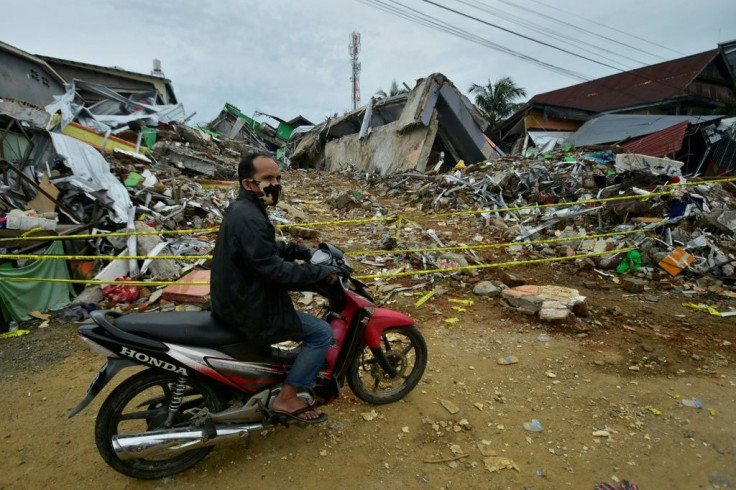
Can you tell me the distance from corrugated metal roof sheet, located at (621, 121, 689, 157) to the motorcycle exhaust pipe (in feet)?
49.6

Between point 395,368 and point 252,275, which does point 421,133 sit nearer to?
point 395,368

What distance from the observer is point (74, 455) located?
2.59 m

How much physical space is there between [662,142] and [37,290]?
55.6 ft

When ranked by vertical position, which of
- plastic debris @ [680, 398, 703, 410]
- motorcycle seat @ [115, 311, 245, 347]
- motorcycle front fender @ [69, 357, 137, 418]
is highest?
motorcycle seat @ [115, 311, 245, 347]

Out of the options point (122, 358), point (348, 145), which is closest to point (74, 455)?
point (122, 358)

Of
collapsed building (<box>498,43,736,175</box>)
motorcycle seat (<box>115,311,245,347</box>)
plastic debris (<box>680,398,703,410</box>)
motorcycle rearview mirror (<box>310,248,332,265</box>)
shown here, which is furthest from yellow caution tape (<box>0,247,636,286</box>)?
collapsed building (<box>498,43,736,175</box>)

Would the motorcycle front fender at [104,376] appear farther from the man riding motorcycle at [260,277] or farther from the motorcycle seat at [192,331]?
the man riding motorcycle at [260,277]

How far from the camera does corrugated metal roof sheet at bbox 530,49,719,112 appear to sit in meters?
21.8

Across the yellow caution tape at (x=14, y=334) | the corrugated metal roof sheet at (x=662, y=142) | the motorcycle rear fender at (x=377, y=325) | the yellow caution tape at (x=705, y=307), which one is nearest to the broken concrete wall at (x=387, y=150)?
the corrugated metal roof sheet at (x=662, y=142)

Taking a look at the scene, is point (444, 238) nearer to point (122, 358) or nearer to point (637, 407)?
point (637, 407)

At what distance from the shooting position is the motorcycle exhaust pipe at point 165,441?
2172 millimetres

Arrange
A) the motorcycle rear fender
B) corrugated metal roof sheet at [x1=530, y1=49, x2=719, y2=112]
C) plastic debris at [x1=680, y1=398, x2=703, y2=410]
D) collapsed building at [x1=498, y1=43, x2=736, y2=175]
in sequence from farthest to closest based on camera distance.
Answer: corrugated metal roof sheet at [x1=530, y1=49, x2=719, y2=112], collapsed building at [x1=498, y1=43, x2=736, y2=175], plastic debris at [x1=680, y1=398, x2=703, y2=410], the motorcycle rear fender

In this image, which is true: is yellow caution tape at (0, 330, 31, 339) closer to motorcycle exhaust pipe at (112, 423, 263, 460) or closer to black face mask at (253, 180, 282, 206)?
motorcycle exhaust pipe at (112, 423, 263, 460)

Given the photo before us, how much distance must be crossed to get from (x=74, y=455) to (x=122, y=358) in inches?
44.8
